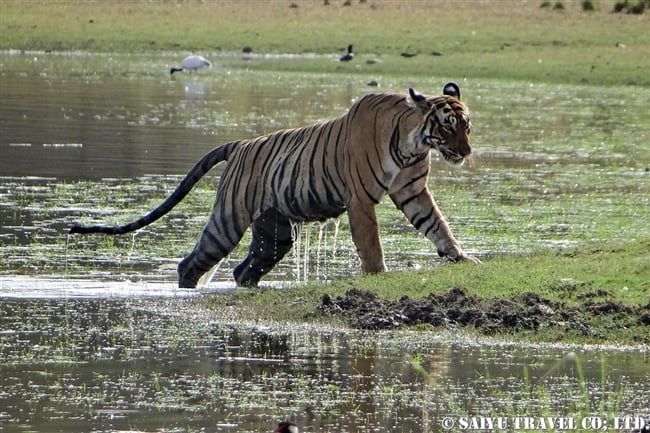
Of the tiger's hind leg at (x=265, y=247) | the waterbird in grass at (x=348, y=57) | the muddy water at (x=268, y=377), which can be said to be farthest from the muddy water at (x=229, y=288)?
the waterbird in grass at (x=348, y=57)

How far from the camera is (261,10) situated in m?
48.8

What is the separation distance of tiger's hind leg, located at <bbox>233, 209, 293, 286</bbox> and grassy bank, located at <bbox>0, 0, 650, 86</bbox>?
24600 mm

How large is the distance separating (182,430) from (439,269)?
15.4 ft

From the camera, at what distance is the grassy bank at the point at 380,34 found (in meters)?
38.2

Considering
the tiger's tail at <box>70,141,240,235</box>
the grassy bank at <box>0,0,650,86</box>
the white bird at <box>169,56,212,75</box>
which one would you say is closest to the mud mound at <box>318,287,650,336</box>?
the tiger's tail at <box>70,141,240,235</box>

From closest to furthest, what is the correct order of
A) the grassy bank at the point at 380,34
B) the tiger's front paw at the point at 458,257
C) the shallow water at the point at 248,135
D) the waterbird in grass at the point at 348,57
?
the tiger's front paw at the point at 458,257, the shallow water at the point at 248,135, the grassy bank at the point at 380,34, the waterbird in grass at the point at 348,57

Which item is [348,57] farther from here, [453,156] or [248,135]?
[453,156]

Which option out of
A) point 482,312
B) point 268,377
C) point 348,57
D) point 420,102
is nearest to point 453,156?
point 420,102

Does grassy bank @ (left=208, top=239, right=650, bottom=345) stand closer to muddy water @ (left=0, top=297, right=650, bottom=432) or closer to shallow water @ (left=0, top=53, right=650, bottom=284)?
muddy water @ (left=0, top=297, right=650, bottom=432)

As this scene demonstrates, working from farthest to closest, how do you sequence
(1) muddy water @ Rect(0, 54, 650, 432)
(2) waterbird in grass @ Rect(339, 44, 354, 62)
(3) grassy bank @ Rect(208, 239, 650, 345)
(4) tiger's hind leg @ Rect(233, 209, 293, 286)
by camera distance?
(2) waterbird in grass @ Rect(339, 44, 354, 62), (4) tiger's hind leg @ Rect(233, 209, 293, 286), (3) grassy bank @ Rect(208, 239, 650, 345), (1) muddy water @ Rect(0, 54, 650, 432)

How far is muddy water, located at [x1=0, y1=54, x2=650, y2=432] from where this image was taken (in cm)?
732

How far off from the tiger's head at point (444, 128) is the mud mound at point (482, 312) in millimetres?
1517

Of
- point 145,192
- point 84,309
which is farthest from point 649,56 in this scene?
point 84,309

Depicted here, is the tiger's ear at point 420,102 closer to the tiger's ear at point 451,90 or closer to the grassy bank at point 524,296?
the tiger's ear at point 451,90
